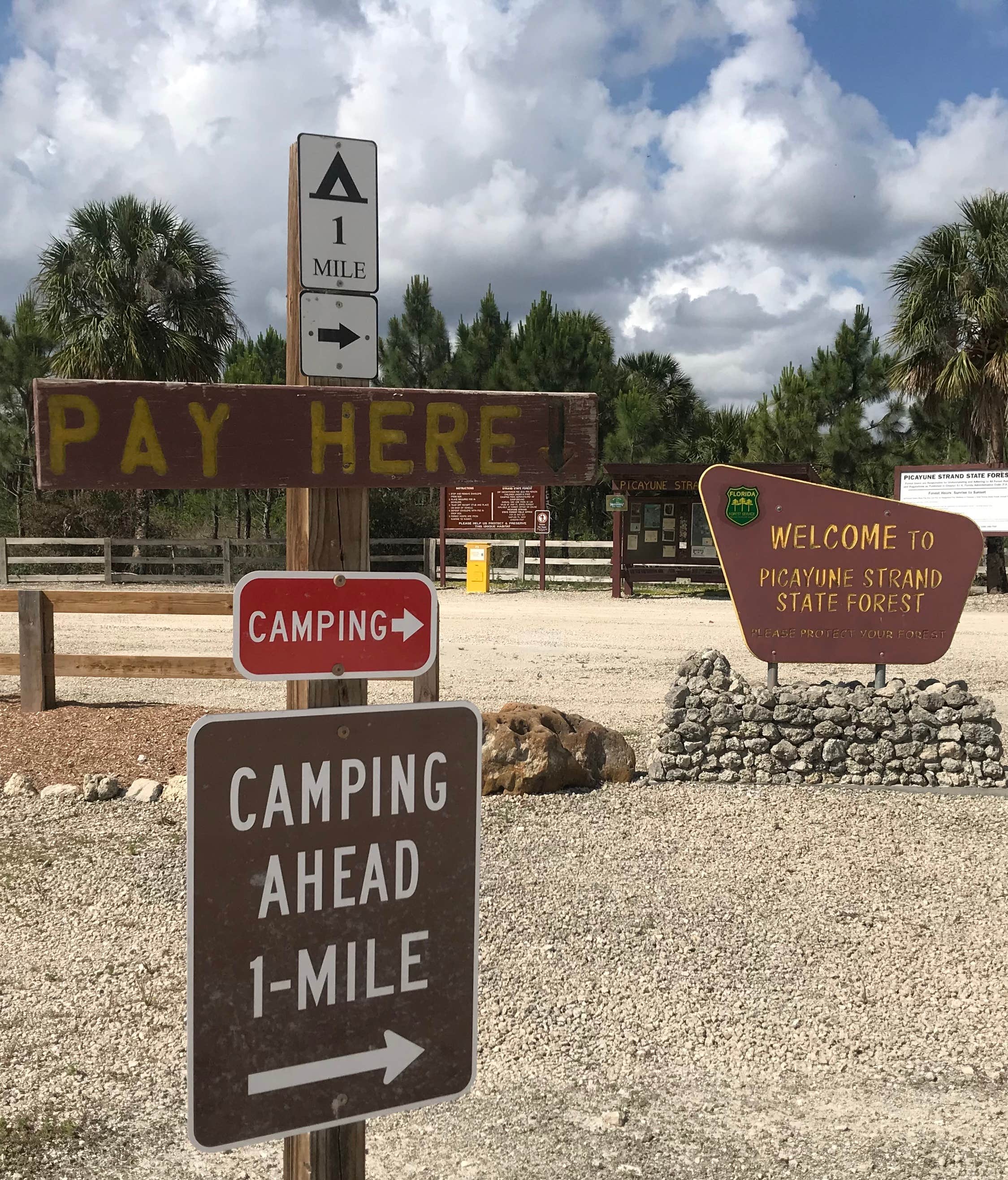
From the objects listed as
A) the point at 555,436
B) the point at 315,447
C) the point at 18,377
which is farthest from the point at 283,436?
the point at 18,377

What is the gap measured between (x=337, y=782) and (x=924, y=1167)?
2.25 meters

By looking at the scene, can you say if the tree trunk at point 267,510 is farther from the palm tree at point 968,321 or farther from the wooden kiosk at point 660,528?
the palm tree at point 968,321

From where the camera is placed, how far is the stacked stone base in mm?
6656

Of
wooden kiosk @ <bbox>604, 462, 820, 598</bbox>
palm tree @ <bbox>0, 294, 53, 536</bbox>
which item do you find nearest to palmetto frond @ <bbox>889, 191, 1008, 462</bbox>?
wooden kiosk @ <bbox>604, 462, 820, 598</bbox>

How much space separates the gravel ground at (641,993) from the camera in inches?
120

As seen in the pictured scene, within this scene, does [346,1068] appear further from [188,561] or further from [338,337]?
[188,561]

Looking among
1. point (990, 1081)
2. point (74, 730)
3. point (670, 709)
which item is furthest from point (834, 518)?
point (74, 730)

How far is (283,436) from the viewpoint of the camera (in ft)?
6.70

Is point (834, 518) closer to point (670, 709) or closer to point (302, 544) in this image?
point (670, 709)

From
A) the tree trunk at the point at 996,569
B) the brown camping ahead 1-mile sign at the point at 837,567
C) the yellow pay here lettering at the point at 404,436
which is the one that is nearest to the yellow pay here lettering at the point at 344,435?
the yellow pay here lettering at the point at 404,436

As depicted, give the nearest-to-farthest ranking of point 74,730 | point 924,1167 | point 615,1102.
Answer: point 924,1167 < point 615,1102 < point 74,730

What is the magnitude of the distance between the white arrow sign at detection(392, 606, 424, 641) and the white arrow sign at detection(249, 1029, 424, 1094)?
67cm

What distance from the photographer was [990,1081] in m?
3.42

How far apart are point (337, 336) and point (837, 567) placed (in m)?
5.46
